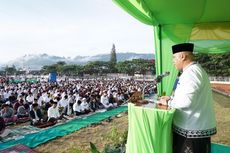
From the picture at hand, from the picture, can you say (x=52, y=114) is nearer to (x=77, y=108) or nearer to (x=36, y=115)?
(x=36, y=115)

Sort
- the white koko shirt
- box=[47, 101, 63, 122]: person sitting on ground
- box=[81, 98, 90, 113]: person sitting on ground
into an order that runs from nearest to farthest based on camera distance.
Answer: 1. the white koko shirt
2. box=[47, 101, 63, 122]: person sitting on ground
3. box=[81, 98, 90, 113]: person sitting on ground

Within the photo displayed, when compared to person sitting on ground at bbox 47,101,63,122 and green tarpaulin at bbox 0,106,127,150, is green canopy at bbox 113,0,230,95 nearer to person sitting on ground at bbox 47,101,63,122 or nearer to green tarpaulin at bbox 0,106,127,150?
green tarpaulin at bbox 0,106,127,150

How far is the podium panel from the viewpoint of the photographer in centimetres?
205

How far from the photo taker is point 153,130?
2.08 metres

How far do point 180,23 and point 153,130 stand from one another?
3.20m

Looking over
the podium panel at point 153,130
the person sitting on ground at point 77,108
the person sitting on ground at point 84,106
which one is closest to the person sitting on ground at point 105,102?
the person sitting on ground at point 84,106

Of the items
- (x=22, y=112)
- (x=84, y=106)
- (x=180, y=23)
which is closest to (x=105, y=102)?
(x=84, y=106)

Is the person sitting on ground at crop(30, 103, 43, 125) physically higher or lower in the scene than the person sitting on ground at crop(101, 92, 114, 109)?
higher

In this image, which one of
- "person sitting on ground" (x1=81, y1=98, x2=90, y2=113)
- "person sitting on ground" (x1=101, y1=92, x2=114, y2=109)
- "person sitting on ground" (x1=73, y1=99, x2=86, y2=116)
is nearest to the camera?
"person sitting on ground" (x1=73, y1=99, x2=86, y2=116)

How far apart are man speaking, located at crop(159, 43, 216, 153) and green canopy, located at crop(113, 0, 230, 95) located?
1.47 meters

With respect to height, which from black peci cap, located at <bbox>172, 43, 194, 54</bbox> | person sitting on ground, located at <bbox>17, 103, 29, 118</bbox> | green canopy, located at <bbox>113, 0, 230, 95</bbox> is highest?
green canopy, located at <bbox>113, 0, 230, 95</bbox>

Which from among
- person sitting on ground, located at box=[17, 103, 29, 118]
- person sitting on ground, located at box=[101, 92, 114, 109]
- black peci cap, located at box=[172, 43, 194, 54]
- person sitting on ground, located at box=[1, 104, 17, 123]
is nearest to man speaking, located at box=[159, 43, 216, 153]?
black peci cap, located at box=[172, 43, 194, 54]

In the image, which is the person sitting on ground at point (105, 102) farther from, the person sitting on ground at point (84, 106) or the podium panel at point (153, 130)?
the podium panel at point (153, 130)

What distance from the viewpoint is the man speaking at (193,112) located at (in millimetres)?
2045
